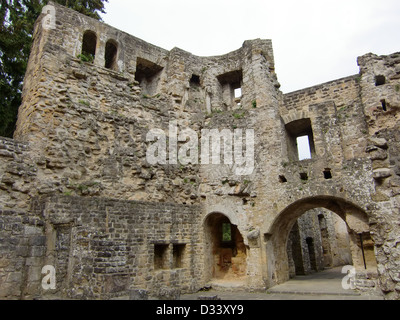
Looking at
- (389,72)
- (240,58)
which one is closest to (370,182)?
(389,72)

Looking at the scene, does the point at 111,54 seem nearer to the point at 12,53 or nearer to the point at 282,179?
A: the point at 12,53

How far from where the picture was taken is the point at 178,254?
1079 centimetres

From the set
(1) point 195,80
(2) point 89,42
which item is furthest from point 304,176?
(2) point 89,42

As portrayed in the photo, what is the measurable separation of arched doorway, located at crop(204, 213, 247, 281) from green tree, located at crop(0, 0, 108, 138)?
9024 millimetres

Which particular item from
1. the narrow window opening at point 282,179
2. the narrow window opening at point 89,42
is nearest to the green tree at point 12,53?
the narrow window opening at point 89,42

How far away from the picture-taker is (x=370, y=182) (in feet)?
30.1

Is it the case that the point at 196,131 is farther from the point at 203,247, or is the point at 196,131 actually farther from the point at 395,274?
the point at 395,274

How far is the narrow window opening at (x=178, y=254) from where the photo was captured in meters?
10.6

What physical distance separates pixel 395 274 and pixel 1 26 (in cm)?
1521

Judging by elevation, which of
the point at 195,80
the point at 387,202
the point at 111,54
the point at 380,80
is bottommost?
the point at 387,202

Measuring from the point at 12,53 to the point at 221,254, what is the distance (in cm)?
1188

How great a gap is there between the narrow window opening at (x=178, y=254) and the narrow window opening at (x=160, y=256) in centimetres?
58

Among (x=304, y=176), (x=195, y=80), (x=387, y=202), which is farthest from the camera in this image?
(x=195, y=80)

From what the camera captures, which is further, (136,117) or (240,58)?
(240,58)
